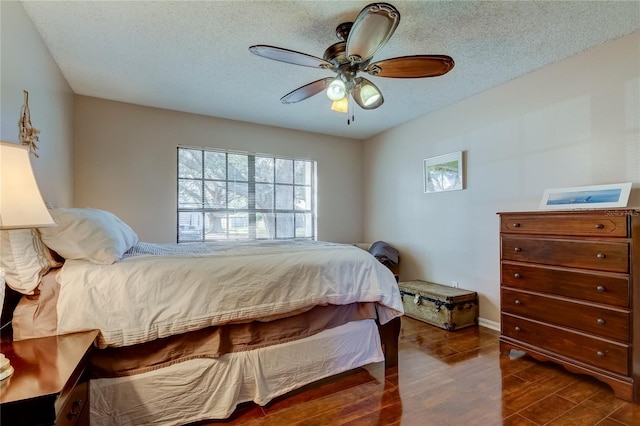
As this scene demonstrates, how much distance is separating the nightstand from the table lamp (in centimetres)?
9

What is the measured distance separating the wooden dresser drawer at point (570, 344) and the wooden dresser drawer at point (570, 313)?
0.16 ft

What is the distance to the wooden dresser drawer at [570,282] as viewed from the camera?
6.38 ft

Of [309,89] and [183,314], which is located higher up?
[309,89]

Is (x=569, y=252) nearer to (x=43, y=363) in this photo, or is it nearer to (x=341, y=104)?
(x=341, y=104)

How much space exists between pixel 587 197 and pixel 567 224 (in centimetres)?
44

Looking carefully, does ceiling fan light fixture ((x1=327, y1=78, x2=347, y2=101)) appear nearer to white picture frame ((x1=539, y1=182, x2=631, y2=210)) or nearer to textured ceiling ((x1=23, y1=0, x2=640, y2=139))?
textured ceiling ((x1=23, y1=0, x2=640, y2=139))

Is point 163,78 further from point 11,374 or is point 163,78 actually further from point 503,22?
point 503,22

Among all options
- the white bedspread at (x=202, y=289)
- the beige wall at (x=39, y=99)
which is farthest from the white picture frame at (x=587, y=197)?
the beige wall at (x=39, y=99)

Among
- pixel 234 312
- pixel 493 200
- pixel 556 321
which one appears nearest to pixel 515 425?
pixel 556 321

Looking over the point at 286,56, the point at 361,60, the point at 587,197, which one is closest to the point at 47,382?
the point at 286,56

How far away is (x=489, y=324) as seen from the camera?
10.6 feet

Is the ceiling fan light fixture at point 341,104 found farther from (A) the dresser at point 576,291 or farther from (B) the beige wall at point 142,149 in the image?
(B) the beige wall at point 142,149

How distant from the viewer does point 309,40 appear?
231 cm

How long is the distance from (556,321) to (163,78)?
12.6ft
